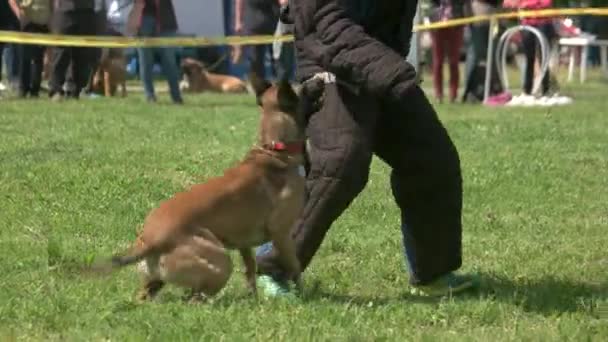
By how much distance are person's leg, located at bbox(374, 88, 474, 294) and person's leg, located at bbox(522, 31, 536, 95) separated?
462 inches

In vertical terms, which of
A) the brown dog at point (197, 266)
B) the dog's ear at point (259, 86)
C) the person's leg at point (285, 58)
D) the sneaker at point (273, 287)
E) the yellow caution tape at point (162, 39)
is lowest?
the person's leg at point (285, 58)

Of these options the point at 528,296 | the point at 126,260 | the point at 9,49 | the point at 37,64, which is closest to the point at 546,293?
the point at 528,296

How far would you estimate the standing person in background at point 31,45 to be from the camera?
686 inches

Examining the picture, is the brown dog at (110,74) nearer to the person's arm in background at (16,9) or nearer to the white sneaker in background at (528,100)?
the person's arm in background at (16,9)

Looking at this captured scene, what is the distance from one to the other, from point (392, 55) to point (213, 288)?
3.91ft

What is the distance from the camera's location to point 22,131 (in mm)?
11586

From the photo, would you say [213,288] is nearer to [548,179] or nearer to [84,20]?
[548,179]

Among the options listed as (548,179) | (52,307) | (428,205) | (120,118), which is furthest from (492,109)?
(52,307)

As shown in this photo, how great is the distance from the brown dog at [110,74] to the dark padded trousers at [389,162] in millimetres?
13794

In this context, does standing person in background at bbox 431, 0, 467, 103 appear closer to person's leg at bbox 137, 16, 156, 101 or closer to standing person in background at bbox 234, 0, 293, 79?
standing person in background at bbox 234, 0, 293, 79

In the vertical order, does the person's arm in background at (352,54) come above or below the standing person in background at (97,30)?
above

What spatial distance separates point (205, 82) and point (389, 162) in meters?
16.0

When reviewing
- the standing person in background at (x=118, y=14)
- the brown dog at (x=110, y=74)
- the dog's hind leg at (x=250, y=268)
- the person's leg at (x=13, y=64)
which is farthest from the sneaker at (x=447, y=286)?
the standing person in background at (x=118, y=14)

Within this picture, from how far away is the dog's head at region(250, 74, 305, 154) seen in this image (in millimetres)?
5375
